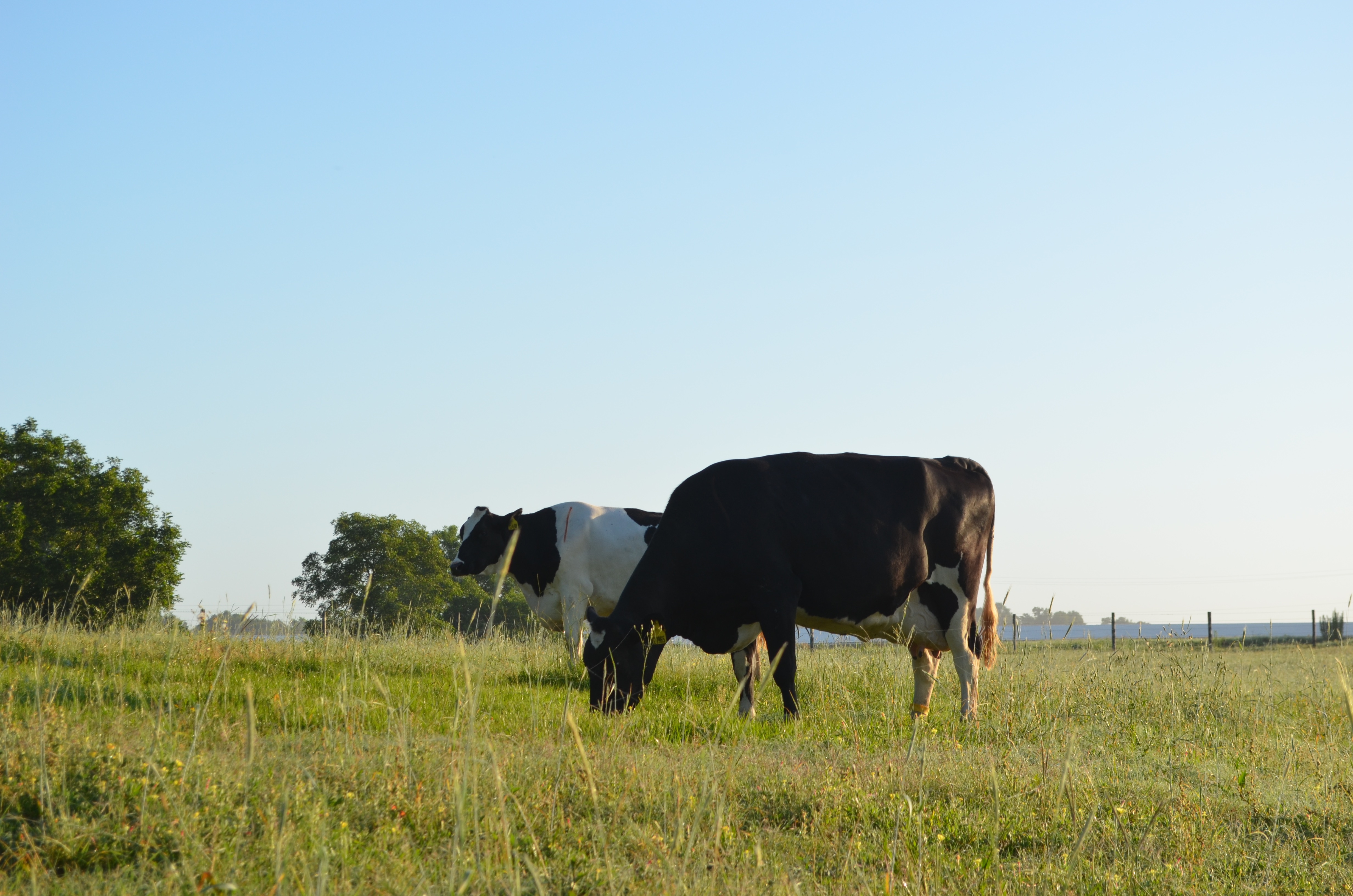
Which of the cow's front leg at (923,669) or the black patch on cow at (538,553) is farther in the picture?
the black patch on cow at (538,553)

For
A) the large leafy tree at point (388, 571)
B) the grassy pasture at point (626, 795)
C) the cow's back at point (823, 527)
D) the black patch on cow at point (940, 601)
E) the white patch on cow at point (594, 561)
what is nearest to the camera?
the grassy pasture at point (626, 795)

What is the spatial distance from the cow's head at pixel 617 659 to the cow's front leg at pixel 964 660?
307 centimetres

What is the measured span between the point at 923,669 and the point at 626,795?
6.00 metres

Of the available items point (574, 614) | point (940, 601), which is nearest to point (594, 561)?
point (574, 614)

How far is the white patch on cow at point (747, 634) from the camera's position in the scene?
9.90 metres

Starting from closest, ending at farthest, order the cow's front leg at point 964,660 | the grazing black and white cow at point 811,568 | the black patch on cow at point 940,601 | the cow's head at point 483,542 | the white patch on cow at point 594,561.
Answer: the grazing black and white cow at point 811,568 < the cow's front leg at point 964,660 < the black patch on cow at point 940,601 < the white patch on cow at point 594,561 < the cow's head at point 483,542

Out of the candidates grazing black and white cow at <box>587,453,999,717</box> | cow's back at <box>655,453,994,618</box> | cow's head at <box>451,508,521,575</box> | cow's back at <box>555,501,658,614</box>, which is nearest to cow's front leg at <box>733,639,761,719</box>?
grazing black and white cow at <box>587,453,999,717</box>

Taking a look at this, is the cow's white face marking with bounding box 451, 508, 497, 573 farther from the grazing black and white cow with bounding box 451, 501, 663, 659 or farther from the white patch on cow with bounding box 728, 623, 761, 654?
the white patch on cow with bounding box 728, 623, 761, 654

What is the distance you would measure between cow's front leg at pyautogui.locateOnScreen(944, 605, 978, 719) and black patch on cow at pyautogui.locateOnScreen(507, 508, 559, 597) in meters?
6.81

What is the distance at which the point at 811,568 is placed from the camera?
9.83 meters

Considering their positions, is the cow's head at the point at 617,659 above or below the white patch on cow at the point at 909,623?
below

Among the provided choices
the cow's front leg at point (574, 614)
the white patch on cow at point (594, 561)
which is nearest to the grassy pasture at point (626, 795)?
the cow's front leg at point (574, 614)

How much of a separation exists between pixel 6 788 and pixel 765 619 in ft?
20.1

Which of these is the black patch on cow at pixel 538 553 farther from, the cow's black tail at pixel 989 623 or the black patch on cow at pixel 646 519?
the cow's black tail at pixel 989 623
